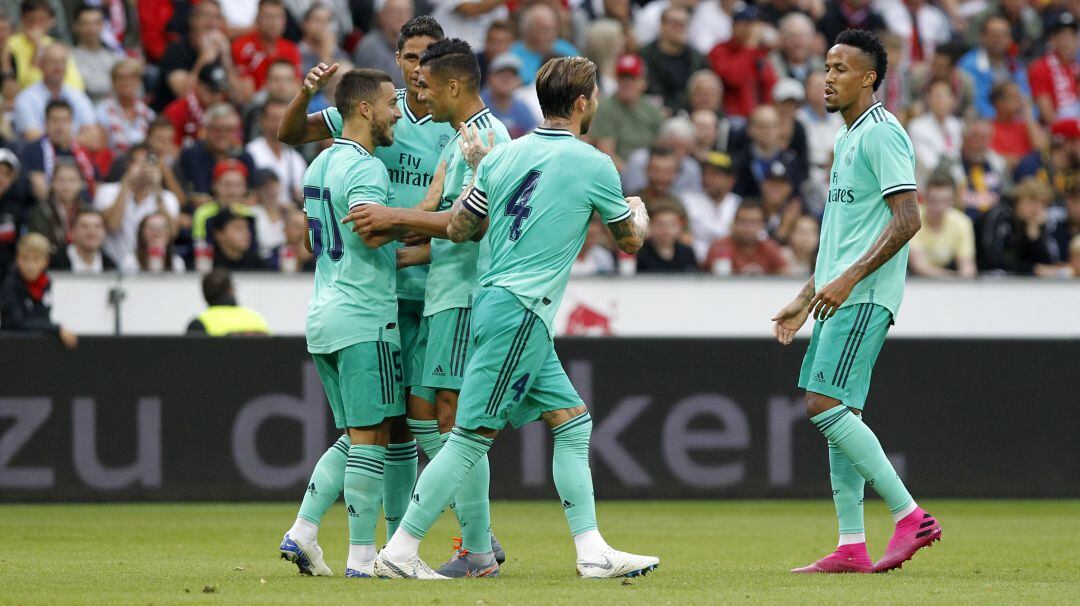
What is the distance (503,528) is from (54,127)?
249 inches

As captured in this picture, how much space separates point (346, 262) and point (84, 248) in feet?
Answer: 23.4

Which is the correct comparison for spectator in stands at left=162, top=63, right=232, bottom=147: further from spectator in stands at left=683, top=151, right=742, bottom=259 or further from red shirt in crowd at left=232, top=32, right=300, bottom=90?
spectator in stands at left=683, top=151, right=742, bottom=259

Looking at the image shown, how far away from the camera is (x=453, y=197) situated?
25.6 feet

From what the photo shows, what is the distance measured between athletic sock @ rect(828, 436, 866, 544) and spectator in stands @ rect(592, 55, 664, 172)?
931cm

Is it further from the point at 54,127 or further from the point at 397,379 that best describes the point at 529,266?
the point at 54,127

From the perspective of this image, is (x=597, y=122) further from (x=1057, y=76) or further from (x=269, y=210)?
(x=1057, y=76)

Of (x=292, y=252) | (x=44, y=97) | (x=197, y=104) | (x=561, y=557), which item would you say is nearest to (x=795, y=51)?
(x=197, y=104)

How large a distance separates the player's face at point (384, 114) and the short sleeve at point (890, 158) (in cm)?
224

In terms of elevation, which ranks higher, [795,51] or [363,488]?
[795,51]

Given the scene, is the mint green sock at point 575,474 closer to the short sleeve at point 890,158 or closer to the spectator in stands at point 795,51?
the short sleeve at point 890,158

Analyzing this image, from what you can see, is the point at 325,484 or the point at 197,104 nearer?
the point at 325,484

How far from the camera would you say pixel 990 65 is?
799 inches

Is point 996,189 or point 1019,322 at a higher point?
point 996,189

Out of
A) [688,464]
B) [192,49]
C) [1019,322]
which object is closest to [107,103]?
[192,49]
